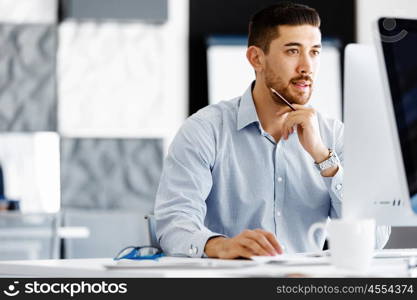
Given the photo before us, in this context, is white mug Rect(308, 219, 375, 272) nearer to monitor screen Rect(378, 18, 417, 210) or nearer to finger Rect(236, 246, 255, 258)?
monitor screen Rect(378, 18, 417, 210)

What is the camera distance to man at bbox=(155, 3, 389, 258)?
225 cm

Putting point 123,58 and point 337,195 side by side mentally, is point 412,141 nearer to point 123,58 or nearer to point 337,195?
point 337,195

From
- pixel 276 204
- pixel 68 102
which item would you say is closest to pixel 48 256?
pixel 68 102

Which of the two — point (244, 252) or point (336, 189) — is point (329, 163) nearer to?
point (336, 189)

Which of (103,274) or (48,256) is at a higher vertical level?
(103,274)

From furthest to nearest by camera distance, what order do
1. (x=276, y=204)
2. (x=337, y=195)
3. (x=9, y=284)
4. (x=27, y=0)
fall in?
(x=27, y=0)
(x=276, y=204)
(x=337, y=195)
(x=9, y=284)

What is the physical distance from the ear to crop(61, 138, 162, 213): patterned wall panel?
228 cm

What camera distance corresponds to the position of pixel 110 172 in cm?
503

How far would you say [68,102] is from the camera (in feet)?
16.3

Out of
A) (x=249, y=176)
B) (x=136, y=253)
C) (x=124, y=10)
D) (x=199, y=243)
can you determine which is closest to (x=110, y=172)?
(x=124, y=10)

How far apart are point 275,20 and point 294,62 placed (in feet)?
0.59

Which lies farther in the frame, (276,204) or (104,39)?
(104,39)

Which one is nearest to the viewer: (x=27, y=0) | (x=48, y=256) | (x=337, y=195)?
(x=337, y=195)

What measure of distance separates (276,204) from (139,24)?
2.86 m
